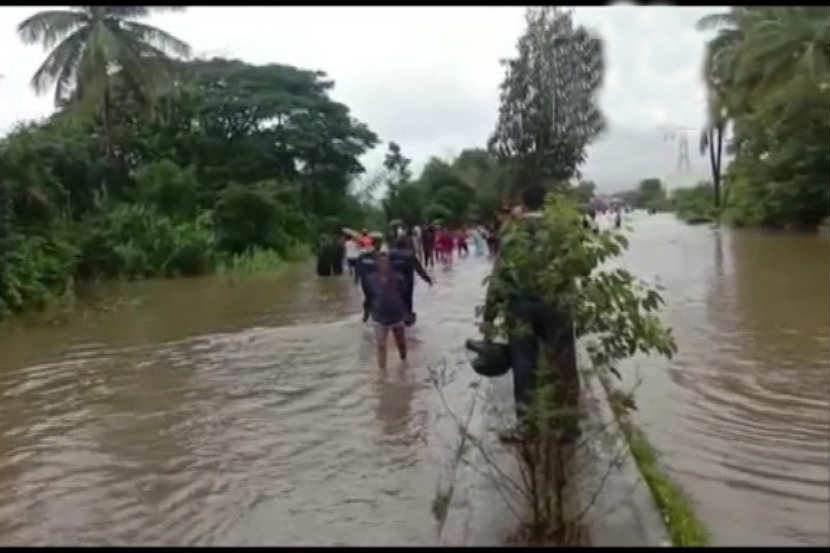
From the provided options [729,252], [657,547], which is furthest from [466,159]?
[657,547]

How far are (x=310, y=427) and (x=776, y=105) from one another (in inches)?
1303

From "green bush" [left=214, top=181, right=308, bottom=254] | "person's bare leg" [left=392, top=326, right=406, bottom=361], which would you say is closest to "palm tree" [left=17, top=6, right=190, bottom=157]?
"green bush" [left=214, top=181, right=308, bottom=254]

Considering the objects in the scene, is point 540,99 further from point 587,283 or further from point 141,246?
point 587,283

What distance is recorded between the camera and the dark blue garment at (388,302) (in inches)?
408

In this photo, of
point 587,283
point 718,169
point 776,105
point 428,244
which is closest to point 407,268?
point 587,283

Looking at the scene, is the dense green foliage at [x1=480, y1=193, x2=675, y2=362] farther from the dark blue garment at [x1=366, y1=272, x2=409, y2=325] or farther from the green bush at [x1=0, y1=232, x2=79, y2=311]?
the green bush at [x1=0, y1=232, x2=79, y2=311]

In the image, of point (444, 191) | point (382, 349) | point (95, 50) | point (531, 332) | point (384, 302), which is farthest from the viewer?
point (444, 191)

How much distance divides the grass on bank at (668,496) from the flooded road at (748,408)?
0.36 feet

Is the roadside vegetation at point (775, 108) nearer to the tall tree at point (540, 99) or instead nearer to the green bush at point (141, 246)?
the tall tree at point (540, 99)

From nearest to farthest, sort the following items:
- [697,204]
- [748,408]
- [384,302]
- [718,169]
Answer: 1. [748,408]
2. [384,302]
3. [718,169]
4. [697,204]

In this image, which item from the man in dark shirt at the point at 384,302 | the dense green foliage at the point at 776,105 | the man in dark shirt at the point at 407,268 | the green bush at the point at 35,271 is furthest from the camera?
the dense green foliage at the point at 776,105

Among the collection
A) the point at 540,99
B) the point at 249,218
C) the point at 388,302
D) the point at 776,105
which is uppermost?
the point at 540,99

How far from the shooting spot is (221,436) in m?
Result: 7.95

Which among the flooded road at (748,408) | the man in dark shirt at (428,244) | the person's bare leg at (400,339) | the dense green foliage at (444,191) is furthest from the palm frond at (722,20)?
the person's bare leg at (400,339)
